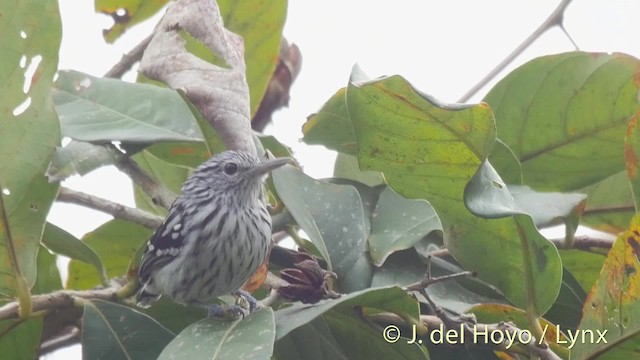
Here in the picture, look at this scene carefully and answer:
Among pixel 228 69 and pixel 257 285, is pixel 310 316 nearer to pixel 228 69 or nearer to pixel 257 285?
pixel 257 285

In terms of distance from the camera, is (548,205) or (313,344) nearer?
(313,344)

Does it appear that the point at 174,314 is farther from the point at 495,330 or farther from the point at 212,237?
the point at 495,330

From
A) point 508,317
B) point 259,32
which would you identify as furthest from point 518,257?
point 259,32

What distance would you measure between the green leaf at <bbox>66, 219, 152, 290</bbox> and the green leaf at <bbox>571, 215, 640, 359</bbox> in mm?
1683

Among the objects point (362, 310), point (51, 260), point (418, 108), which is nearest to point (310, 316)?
point (362, 310)

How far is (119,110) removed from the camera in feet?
11.1

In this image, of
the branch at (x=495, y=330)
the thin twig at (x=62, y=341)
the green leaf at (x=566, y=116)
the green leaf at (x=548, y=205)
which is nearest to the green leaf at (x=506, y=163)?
the green leaf at (x=548, y=205)

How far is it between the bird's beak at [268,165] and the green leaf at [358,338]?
70cm

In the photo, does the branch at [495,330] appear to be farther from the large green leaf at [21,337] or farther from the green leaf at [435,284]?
the large green leaf at [21,337]

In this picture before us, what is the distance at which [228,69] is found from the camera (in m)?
3.43

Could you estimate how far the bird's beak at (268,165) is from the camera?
3.40m

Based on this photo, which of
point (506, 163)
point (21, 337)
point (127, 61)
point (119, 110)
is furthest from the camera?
point (127, 61)

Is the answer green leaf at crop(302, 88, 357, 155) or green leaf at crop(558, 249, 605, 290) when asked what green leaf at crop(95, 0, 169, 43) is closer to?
green leaf at crop(302, 88, 357, 155)

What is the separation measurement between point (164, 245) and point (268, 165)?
0.51 m
